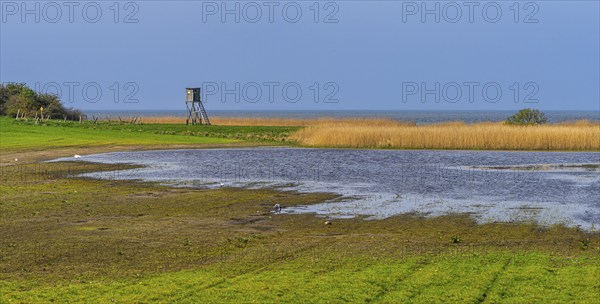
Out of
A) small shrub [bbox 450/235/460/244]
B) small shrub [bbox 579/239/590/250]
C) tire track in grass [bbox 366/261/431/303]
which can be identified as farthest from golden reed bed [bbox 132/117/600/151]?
tire track in grass [bbox 366/261/431/303]

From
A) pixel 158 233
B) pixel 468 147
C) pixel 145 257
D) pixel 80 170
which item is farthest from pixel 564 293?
pixel 468 147

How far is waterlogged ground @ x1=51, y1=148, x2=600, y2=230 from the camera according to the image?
1942cm

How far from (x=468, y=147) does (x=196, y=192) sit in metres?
26.4

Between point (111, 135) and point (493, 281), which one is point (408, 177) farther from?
point (111, 135)

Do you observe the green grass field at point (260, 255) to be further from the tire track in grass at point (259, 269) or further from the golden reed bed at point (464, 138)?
the golden reed bed at point (464, 138)

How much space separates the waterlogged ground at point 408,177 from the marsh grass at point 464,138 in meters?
2.91

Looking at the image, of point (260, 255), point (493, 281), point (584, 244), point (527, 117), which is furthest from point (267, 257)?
point (527, 117)

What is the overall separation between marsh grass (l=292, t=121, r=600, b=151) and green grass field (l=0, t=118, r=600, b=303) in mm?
26528

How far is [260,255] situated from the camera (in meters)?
12.9

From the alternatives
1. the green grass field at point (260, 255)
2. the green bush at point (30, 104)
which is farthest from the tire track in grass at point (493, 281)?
the green bush at point (30, 104)

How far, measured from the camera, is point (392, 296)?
9922 millimetres

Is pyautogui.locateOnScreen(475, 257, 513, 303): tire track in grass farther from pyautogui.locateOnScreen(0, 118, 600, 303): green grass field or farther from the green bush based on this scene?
the green bush

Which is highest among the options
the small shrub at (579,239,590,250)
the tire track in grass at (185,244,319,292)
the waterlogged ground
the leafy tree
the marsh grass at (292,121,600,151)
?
the leafy tree

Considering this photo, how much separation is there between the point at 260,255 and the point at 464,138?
3534 centimetres
